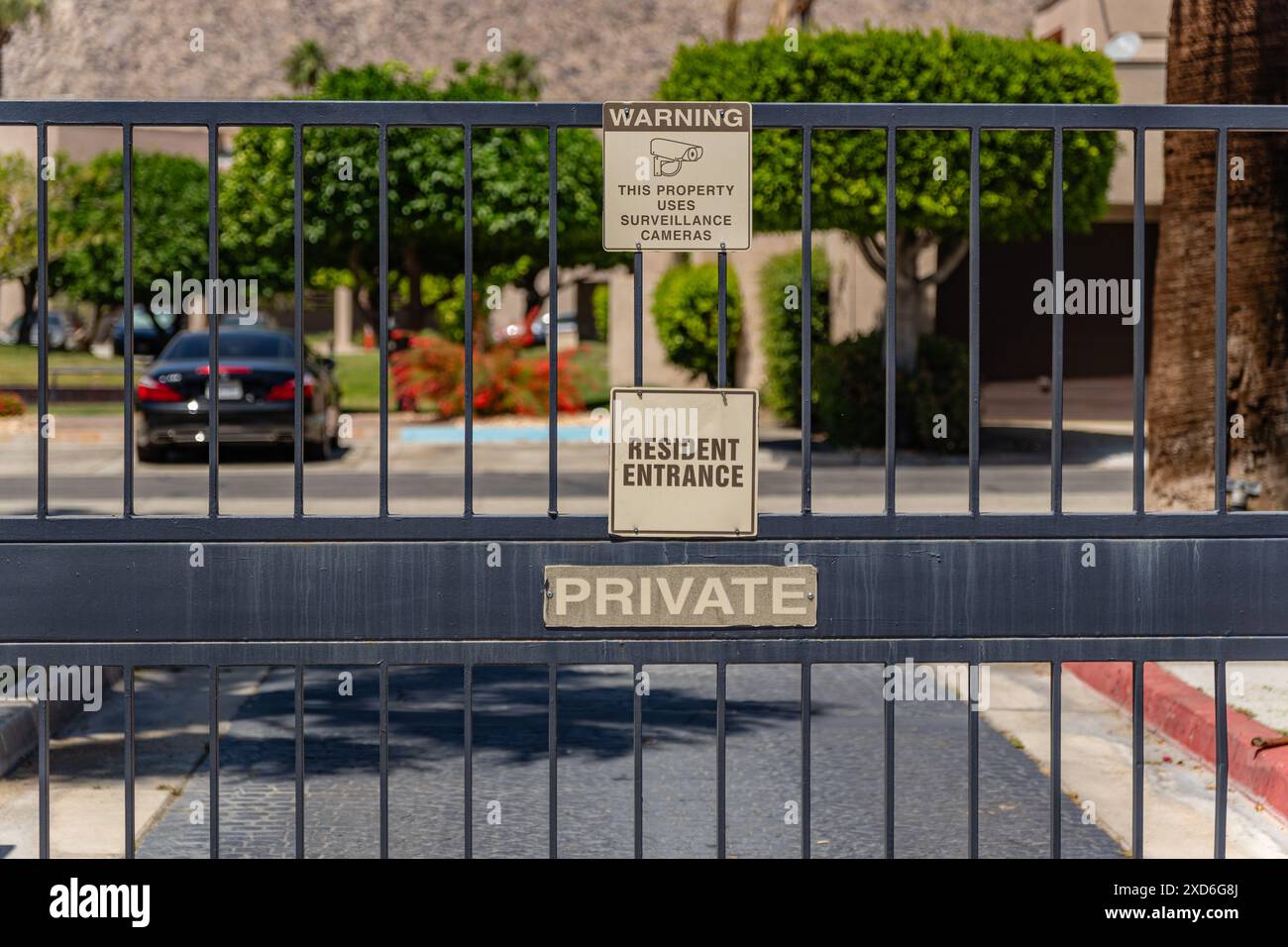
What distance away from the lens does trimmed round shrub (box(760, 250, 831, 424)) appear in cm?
2633

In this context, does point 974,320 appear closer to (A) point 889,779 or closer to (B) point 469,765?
(A) point 889,779

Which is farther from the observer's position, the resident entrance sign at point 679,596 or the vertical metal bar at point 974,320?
the resident entrance sign at point 679,596

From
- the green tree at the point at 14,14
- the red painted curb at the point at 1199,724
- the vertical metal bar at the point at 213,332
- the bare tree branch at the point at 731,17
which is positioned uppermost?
the green tree at the point at 14,14

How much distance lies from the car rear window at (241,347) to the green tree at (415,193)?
25.9 feet

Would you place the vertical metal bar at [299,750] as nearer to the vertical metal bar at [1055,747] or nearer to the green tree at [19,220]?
the vertical metal bar at [1055,747]

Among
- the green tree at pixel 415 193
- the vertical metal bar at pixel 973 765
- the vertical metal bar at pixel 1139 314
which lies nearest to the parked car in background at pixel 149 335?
the green tree at pixel 415 193

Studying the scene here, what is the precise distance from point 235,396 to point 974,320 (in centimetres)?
1646

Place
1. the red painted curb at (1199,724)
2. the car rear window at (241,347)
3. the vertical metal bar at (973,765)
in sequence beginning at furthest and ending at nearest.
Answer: the car rear window at (241,347)
the red painted curb at (1199,724)
the vertical metal bar at (973,765)

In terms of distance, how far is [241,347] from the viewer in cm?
2067

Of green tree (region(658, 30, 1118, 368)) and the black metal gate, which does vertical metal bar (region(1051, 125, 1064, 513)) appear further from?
green tree (region(658, 30, 1118, 368))

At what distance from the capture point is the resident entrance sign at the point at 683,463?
3.79m

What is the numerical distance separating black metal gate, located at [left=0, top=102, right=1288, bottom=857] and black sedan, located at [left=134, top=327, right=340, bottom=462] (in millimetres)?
15333

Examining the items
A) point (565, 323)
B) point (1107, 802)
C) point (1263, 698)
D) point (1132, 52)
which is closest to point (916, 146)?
point (1132, 52)
